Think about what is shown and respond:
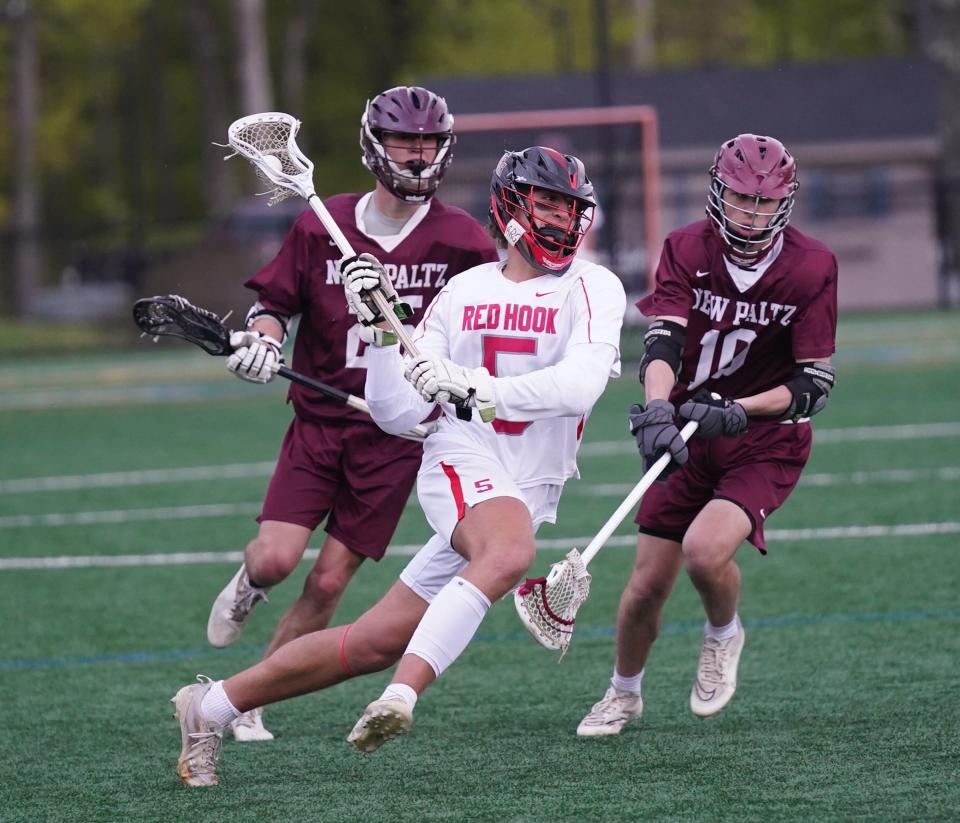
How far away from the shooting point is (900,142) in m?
34.4

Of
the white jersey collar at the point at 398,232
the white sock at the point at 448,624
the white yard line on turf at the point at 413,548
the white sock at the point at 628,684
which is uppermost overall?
the white jersey collar at the point at 398,232

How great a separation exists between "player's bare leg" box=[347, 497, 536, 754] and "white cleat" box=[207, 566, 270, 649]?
1.40 metres

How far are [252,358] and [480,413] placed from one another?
1.09 m

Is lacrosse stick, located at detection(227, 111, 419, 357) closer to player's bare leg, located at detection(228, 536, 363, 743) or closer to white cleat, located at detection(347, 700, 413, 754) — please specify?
player's bare leg, located at detection(228, 536, 363, 743)

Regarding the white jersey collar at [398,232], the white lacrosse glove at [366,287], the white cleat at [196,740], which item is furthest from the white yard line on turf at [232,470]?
the white lacrosse glove at [366,287]

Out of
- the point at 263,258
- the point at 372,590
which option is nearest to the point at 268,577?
the point at 372,590

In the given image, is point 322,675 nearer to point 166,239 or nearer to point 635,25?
point 166,239

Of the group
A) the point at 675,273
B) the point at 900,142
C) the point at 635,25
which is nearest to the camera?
the point at 675,273

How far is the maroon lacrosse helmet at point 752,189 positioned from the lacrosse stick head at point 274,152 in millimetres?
1398

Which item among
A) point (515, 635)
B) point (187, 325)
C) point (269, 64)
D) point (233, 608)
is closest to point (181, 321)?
point (187, 325)

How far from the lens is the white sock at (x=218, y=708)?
5.12 m

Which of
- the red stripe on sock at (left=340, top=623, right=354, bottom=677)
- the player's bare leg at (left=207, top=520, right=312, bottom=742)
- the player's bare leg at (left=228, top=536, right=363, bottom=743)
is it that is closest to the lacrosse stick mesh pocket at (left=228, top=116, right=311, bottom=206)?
the player's bare leg at (left=207, top=520, right=312, bottom=742)

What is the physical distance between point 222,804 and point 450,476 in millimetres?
1169

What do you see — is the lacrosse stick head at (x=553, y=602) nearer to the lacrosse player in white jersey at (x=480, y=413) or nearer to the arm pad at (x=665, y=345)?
the lacrosse player in white jersey at (x=480, y=413)
